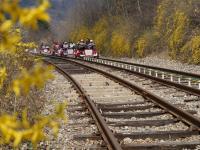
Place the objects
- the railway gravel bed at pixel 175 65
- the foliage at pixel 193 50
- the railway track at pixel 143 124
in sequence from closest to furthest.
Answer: the railway track at pixel 143 124, the railway gravel bed at pixel 175 65, the foliage at pixel 193 50

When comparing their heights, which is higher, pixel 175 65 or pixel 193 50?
pixel 193 50

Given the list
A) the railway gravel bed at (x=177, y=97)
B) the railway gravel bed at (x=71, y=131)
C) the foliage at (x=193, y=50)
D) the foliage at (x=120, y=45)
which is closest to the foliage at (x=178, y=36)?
the foliage at (x=193, y=50)

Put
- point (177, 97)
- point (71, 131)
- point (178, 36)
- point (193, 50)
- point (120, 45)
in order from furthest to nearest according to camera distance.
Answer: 1. point (120, 45)
2. point (178, 36)
3. point (193, 50)
4. point (177, 97)
5. point (71, 131)

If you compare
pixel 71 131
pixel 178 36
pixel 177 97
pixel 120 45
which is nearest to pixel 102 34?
pixel 120 45

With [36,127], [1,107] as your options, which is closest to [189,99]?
[1,107]

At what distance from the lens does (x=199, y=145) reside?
24.5 feet

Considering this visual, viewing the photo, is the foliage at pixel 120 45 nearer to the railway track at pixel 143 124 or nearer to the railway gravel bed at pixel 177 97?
the railway gravel bed at pixel 177 97

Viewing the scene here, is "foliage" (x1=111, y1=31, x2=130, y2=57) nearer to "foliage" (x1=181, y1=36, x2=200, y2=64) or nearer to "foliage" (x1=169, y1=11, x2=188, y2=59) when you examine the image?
"foliage" (x1=169, y1=11, x2=188, y2=59)

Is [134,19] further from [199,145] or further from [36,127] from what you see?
[36,127]

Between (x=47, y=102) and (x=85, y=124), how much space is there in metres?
4.84

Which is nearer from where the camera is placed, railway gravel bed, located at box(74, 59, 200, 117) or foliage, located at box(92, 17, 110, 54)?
railway gravel bed, located at box(74, 59, 200, 117)

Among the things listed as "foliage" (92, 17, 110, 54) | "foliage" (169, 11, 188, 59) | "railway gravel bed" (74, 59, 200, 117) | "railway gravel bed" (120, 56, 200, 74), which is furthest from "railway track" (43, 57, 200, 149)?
"foliage" (92, 17, 110, 54)

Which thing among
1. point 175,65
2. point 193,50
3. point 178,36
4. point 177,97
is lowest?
point 175,65

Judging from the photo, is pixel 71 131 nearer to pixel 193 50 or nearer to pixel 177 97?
pixel 177 97
